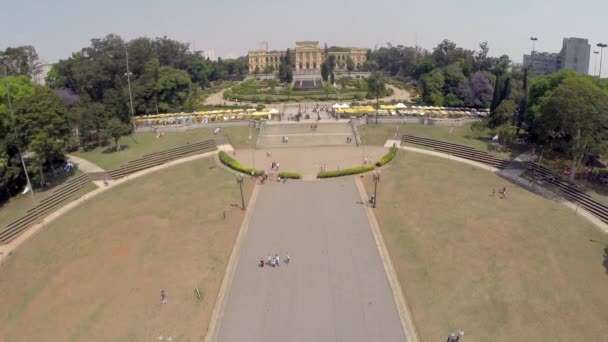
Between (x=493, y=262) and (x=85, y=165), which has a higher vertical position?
(x=85, y=165)

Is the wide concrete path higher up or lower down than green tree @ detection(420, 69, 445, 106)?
lower down

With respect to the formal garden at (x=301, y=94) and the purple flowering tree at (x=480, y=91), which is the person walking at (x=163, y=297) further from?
the purple flowering tree at (x=480, y=91)

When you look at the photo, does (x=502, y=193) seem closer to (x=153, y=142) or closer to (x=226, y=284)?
(x=226, y=284)

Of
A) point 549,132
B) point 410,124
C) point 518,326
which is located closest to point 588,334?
point 518,326

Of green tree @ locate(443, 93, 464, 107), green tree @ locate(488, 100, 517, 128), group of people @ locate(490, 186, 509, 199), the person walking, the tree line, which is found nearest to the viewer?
the person walking

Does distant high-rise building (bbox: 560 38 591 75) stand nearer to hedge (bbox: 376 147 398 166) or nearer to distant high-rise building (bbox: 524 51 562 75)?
distant high-rise building (bbox: 524 51 562 75)

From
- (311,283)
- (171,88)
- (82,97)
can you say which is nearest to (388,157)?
(311,283)

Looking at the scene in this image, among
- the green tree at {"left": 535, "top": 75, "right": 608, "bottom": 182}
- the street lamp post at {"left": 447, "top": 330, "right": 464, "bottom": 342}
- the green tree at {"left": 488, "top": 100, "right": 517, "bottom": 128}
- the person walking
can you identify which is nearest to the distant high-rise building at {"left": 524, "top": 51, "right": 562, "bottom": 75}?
the green tree at {"left": 488, "top": 100, "right": 517, "bottom": 128}
